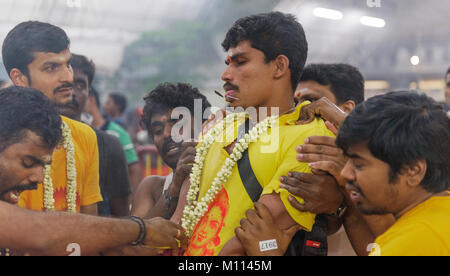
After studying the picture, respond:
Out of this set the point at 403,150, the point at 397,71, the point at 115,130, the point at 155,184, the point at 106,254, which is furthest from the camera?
the point at 397,71

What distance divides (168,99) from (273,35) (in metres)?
1.42

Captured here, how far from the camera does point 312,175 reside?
2.18m

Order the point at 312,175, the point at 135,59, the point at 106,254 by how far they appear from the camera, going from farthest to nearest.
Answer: the point at 135,59 < the point at 106,254 < the point at 312,175

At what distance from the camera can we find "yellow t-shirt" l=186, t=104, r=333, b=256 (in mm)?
2186

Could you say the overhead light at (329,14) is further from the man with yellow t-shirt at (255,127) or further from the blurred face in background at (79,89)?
the blurred face in background at (79,89)

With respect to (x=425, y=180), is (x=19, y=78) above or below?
above

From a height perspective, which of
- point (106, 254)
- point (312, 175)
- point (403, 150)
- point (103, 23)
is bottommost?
point (106, 254)

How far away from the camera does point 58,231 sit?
7.41 feet

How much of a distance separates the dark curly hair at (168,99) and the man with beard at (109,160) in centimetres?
67

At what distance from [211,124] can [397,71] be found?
469 centimetres

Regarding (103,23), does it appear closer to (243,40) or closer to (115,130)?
(115,130)

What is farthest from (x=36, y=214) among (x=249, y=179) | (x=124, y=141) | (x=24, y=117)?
(x=124, y=141)

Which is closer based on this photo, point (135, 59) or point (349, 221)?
point (349, 221)

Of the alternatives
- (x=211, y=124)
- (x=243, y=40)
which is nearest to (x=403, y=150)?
(x=243, y=40)
